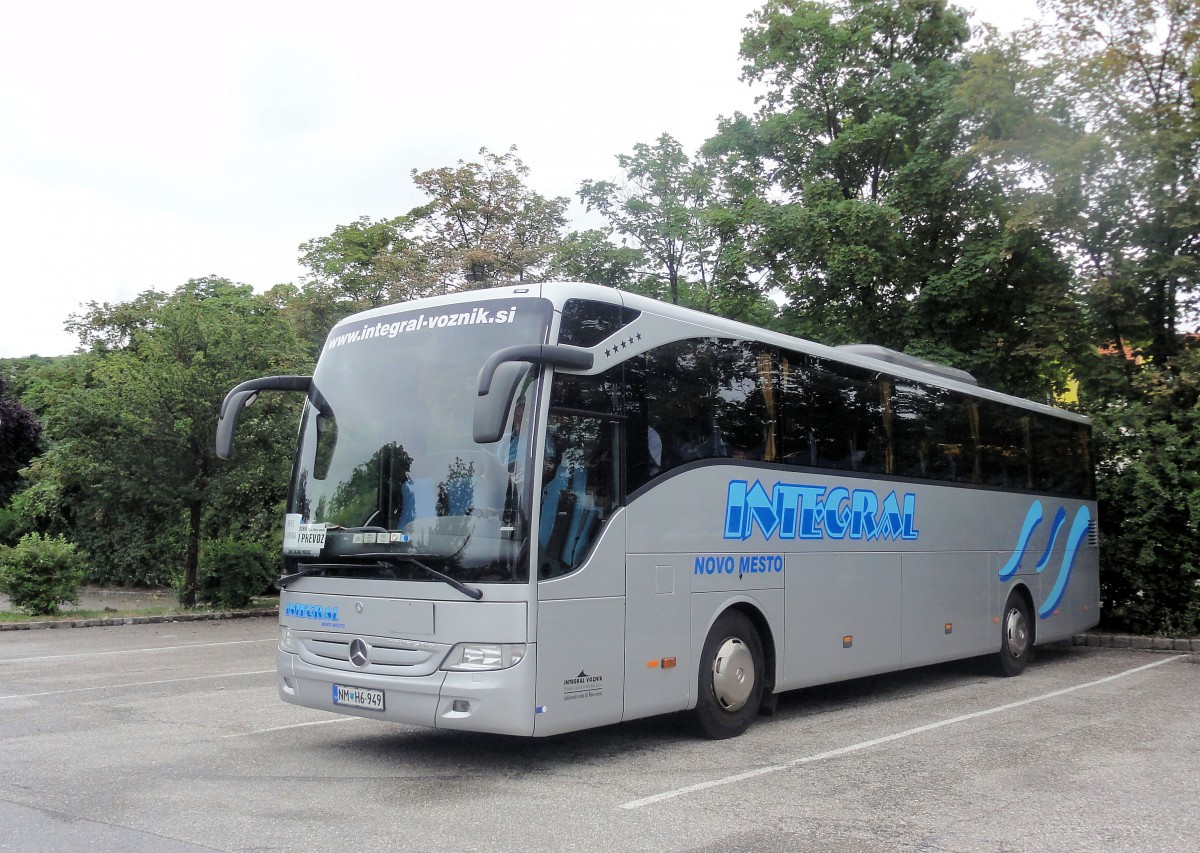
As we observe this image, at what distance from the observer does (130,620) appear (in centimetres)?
2158

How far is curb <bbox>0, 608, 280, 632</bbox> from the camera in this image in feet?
65.3

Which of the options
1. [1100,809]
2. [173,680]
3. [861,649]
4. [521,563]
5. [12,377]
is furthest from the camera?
[12,377]

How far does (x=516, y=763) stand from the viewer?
821cm

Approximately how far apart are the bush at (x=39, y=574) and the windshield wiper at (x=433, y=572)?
53.2 feet

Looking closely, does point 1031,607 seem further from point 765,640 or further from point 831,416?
point 765,640

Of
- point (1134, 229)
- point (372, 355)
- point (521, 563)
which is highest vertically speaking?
point (1134, 229)

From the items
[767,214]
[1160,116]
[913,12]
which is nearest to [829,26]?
[913,12]

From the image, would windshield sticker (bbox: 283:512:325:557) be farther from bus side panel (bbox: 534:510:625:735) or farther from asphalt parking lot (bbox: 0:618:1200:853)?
bus side panel (bbox: 534:510:625:735)

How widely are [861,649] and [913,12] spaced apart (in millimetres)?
18385

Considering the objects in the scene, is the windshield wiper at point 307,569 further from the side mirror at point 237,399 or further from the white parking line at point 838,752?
the white parking line at point 838,752

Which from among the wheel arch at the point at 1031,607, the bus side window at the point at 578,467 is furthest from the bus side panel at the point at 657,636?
the wheel arch at the point at 1031,607

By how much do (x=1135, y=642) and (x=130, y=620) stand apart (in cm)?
1840

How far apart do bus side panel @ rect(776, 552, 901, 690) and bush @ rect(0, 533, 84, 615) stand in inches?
655

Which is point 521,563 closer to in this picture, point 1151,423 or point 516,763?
point 516,763
